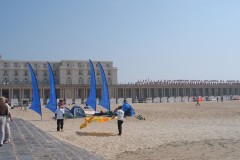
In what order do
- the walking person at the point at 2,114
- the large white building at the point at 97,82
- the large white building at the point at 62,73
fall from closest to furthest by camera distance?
the walking person at the point at 2,114
the large white building at the point at 62,73
the large white building at the point at 97,82

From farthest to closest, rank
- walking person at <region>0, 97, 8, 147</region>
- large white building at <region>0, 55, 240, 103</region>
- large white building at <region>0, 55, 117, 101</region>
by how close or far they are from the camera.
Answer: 1. large white building at <region>0, 55, 240, 103</region>
2. large white building at <region>0, 55, 117, 101</region>
3. walking person at <region>0, 97, 8, 147</region>

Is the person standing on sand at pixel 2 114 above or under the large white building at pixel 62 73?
under

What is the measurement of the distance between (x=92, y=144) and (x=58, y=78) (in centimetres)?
8858

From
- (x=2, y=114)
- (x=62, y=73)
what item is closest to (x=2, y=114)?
(x=2, y=114)

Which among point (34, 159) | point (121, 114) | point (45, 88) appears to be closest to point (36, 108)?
point (121, 114)

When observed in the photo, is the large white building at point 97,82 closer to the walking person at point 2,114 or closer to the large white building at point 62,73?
the large white building at point 62,73

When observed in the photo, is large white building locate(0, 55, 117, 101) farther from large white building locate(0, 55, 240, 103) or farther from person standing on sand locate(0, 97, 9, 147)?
person standing on sand locate(0, 97, 9, 147)

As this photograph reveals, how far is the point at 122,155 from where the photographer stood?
965 cm

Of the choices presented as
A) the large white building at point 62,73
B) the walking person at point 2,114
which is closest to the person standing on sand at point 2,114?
the walking person at point 2,114

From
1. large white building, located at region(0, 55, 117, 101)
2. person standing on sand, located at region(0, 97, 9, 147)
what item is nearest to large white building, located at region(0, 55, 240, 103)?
large white building, located at region(0, 55, 117, 101)

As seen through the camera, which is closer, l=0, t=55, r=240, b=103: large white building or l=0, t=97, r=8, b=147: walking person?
l=0, t=97, r=8, b=147: walking person

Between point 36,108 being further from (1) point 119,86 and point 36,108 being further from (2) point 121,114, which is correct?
(1) point 119,86

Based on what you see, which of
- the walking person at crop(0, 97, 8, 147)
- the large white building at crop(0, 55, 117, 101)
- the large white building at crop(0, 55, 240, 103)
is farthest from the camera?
the large white building at crop(0, 55, 240, 103)

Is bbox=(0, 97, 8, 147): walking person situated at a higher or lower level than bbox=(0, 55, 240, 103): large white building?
lower
